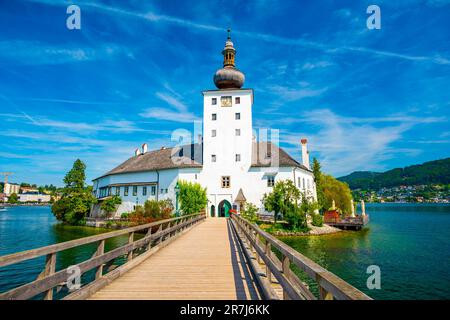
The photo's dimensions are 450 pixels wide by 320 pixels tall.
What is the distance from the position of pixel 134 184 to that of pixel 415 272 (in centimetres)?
3315

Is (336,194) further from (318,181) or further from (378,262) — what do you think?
(378,262)

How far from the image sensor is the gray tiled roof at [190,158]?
3375 centimetres

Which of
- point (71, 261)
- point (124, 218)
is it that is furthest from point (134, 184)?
point (71, 261)

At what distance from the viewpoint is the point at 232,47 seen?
36.9 meters

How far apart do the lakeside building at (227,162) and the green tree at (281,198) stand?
1692 millimetres

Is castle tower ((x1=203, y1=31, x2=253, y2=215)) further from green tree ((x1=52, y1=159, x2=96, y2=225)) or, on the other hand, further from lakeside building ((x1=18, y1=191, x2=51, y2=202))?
lakeside building ((x1=18, y1=191, x2=51, y2=202))

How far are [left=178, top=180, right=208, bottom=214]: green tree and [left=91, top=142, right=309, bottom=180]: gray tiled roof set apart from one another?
2.76 m

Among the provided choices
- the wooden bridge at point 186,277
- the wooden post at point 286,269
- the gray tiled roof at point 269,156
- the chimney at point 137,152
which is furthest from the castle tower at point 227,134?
the wooden post at point 286,269

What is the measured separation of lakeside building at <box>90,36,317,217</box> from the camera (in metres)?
32.6

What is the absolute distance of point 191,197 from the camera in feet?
103

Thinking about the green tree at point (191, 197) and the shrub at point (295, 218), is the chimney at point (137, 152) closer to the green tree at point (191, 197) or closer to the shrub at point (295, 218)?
the green tree at point (191, 197)

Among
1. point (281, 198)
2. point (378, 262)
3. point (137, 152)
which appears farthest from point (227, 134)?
point (137, 152)

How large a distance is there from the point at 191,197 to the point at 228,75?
16113 mm
